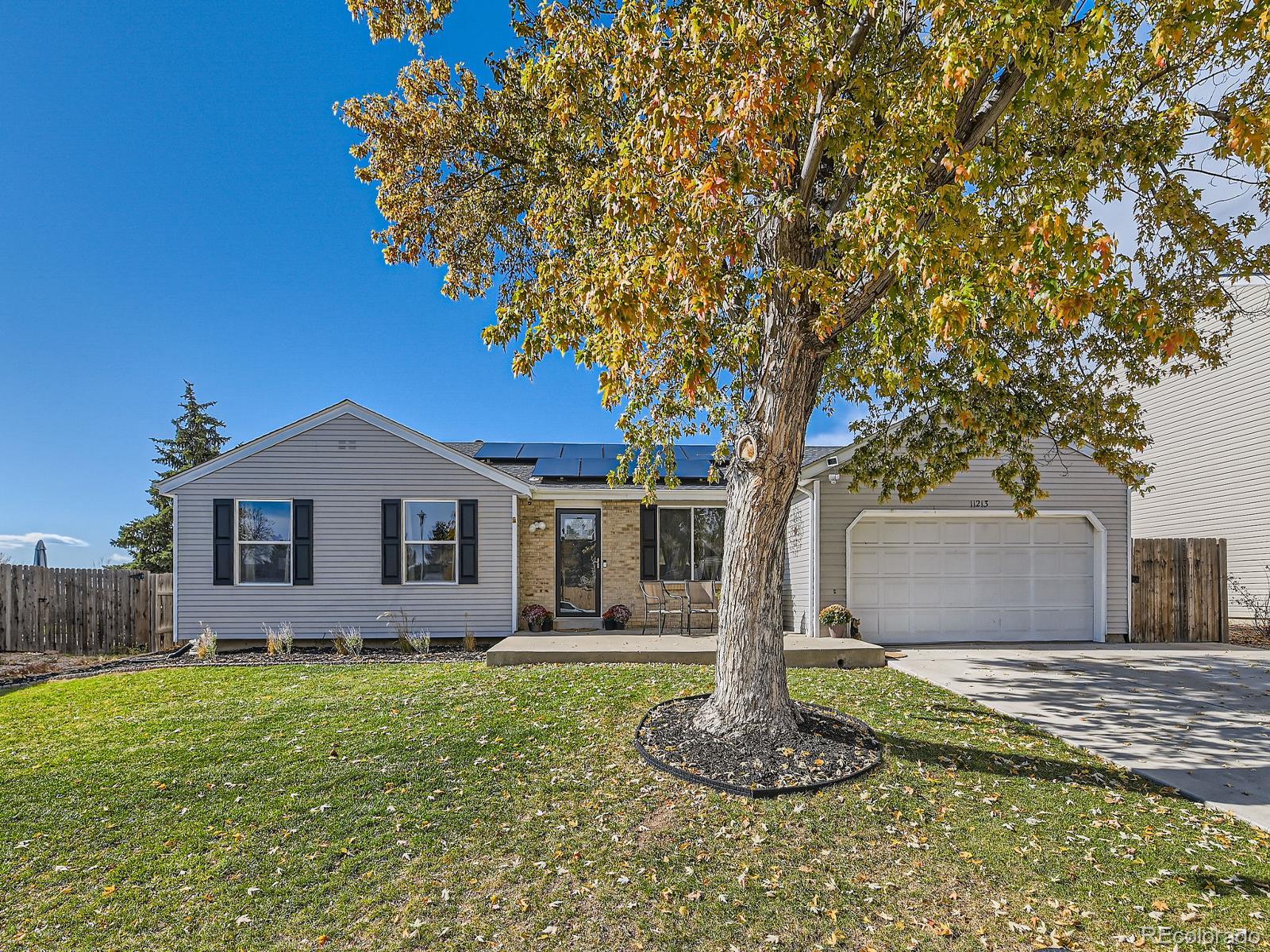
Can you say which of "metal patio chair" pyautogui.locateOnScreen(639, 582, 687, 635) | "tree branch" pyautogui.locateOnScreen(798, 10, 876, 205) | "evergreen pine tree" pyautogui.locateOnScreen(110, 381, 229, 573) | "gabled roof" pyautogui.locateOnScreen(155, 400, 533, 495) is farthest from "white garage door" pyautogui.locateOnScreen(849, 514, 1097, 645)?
"evergreen pine tree" pyautogui.locateOnScreen(110, 381, 229, 573)

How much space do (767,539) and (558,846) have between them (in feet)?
9.40

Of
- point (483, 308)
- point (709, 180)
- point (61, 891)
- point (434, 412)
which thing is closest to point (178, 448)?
point (434, 412)

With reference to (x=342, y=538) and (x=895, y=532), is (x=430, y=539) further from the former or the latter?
(x=895, y=532)

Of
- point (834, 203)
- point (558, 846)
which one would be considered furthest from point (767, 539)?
point (834, 203)

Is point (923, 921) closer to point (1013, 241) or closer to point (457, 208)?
point (1013, 241)

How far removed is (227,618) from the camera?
1129 cm

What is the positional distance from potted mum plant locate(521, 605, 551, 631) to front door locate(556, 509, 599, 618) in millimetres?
600

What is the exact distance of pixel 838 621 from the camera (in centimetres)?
1065

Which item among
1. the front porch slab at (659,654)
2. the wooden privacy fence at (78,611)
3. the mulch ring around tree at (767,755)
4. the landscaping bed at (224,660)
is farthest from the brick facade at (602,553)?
the mulch ring around tree at (767,755)

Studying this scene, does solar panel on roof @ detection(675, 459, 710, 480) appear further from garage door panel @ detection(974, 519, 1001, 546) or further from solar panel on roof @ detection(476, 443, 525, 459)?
garage door panel @ detection(974, 519, 1001, 546)

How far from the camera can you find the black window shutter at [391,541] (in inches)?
455

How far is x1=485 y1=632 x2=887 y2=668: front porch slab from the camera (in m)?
9.10

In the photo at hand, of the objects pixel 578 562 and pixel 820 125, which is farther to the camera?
pixel 578 562

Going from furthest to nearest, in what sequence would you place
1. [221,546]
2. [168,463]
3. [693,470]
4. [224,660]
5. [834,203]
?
[168,463]
[693,470]
[221,546]
[224,660]
[834,203]
